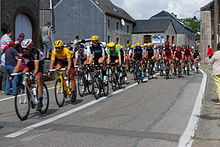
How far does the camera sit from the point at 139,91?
42.5ft

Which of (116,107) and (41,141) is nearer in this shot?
(41,141)

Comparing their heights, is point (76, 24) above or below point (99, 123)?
above

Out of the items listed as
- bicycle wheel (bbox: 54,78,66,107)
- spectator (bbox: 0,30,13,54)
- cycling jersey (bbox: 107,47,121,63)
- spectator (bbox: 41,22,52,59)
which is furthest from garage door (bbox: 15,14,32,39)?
bicycle wheel (bbox: 54,78,66,107)

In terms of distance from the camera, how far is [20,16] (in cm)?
2225

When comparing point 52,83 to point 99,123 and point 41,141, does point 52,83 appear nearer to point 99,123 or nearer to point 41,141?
point 99,123

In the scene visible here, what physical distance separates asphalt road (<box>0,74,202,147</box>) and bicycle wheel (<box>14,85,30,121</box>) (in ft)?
0.49

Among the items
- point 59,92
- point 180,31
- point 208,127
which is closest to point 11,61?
point 59,92

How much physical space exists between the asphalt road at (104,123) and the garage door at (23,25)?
465 inches

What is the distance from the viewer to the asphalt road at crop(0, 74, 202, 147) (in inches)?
226

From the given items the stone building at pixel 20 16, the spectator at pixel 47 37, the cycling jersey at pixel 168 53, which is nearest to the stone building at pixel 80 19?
the stone building at pixel 20 16

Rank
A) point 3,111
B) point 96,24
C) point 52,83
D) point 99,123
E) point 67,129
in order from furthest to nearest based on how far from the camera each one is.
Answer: point 96,24 → point 52,83 → point 3,111 → point 99,123 → point 67,129

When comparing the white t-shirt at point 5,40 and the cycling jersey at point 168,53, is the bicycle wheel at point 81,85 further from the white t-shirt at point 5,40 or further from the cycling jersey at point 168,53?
the cycling jersey at point 168,53

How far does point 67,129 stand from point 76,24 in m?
45.5

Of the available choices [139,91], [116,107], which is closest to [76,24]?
[139,91]
